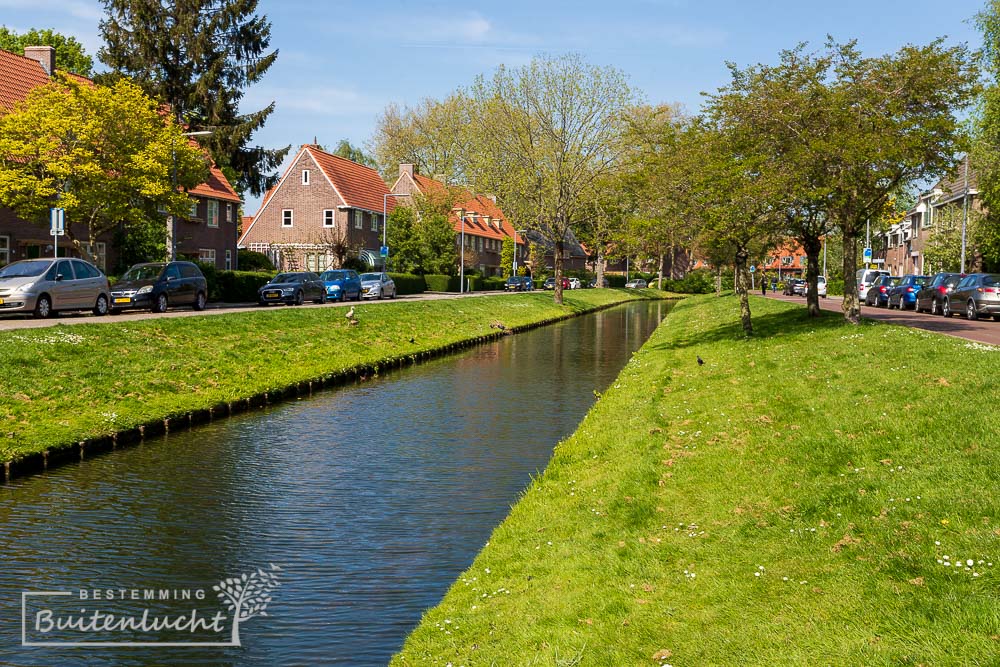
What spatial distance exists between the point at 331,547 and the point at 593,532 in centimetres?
288

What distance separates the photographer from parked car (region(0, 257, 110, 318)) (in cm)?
2703

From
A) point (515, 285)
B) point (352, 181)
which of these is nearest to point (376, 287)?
point (352, 181)

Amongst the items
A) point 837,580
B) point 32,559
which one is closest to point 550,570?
point 837,580

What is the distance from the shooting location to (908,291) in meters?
45.9

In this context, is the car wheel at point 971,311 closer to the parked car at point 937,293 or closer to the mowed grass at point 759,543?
the parked car at point 937,293

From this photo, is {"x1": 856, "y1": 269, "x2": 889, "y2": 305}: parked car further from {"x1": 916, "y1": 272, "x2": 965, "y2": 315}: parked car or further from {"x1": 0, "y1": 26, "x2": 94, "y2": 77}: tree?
{"x1": 0, "y1": 26, "x2": 94, "y2": 77}: tree

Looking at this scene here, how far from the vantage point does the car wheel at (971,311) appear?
35.4 m

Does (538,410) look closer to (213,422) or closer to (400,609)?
(213,422)

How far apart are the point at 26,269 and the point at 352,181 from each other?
5355 cm

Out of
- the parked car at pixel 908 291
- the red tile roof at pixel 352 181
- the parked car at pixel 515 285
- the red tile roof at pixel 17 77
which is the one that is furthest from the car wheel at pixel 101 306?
the parked car at pixel 515 285

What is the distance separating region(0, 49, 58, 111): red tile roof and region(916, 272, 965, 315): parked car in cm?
4298

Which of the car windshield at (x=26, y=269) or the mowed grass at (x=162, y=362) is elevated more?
the car windshield at (x=26, y=269)

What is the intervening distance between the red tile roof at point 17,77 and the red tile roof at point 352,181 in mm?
31962

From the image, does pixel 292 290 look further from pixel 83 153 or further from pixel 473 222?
pixel 473 222
